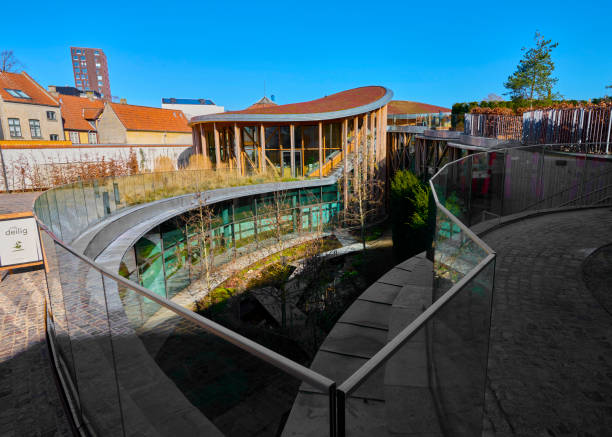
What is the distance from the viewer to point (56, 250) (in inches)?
177

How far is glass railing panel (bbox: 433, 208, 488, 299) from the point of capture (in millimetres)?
3406

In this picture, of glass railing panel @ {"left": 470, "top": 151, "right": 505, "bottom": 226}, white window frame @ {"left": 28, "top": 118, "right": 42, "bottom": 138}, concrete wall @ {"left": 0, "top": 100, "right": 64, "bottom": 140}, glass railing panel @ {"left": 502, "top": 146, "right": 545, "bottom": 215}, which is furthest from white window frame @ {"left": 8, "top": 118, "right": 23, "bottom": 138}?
glass railing panel @ {"left": 502, "top": 146, "right": 545, "bottom": 215}

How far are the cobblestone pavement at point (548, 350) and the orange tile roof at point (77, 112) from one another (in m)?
55.8

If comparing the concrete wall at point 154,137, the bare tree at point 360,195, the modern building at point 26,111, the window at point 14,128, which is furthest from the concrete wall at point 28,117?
the bare tree at point 360,195

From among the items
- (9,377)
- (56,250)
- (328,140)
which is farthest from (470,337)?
(328,140)

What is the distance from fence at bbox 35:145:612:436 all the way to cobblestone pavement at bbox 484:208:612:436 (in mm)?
906

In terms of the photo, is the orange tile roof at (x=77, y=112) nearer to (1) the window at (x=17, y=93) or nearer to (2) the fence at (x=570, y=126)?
(1) the window at (x=17, y=93)

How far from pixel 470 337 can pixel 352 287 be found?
1924 centimetres

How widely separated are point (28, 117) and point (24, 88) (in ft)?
11.3

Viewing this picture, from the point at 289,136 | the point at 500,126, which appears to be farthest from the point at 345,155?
the point at 500,126

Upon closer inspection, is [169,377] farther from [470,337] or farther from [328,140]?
[328,140]

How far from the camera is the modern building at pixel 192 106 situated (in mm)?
70000

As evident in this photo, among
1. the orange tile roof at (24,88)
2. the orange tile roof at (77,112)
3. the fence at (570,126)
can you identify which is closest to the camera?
the fence at (570,126)

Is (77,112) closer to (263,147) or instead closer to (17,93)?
(17,93)
